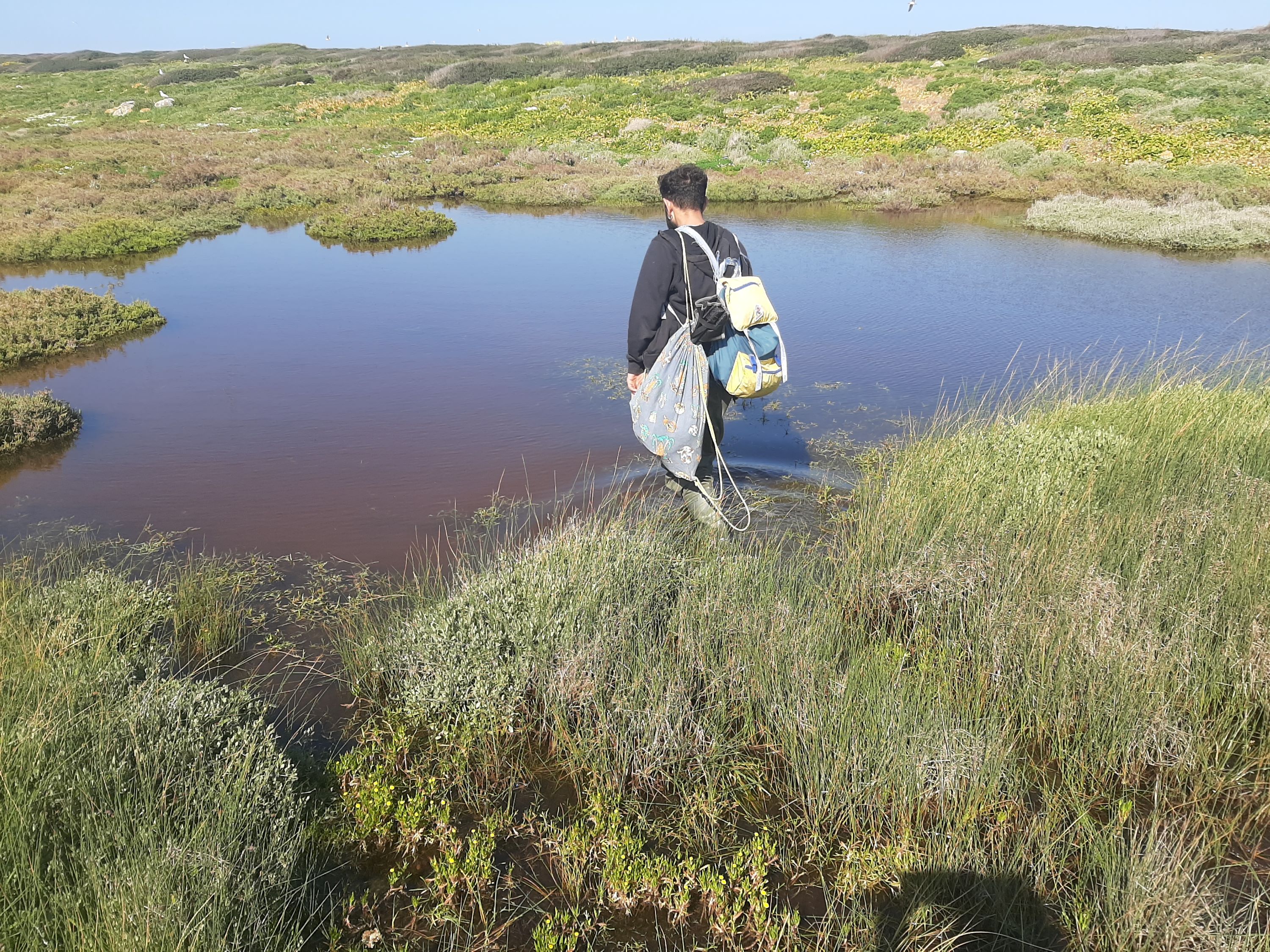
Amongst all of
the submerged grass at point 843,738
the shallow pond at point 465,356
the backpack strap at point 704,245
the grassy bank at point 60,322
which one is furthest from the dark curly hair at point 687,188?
the grassy bank at point 60,322

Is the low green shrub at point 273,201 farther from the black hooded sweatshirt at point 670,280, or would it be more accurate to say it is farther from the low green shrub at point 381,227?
the black hooded sweatshirt at point 670,280

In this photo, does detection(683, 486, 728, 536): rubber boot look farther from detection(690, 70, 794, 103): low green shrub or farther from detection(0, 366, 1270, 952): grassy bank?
detection(690, 70, 794, 103): low green shrub

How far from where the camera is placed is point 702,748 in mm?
3309

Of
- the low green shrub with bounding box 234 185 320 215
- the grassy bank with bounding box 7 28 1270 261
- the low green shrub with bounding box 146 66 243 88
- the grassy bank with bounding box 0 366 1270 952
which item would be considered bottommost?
the grassy bank with bounding box 0 366 1270 952

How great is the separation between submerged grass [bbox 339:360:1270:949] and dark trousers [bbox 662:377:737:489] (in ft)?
1.64

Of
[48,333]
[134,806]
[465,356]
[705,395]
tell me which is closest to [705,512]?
[705,395]

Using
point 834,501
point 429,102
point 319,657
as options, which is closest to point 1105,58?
point 429,102

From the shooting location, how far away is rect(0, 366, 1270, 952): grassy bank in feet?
8.30

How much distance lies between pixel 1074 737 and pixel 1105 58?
43306mm

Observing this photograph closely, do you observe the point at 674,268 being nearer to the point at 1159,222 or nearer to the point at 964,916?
the point at 964,916

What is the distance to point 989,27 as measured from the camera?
56000 millimetres

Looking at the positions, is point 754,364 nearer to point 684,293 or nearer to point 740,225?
point 684,293

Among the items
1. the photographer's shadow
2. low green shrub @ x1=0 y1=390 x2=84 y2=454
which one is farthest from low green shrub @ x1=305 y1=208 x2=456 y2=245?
the photographer's shadow

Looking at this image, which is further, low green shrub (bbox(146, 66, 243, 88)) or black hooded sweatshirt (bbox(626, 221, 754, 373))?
low green shrub (bbox(146, 66, 243, 88))
